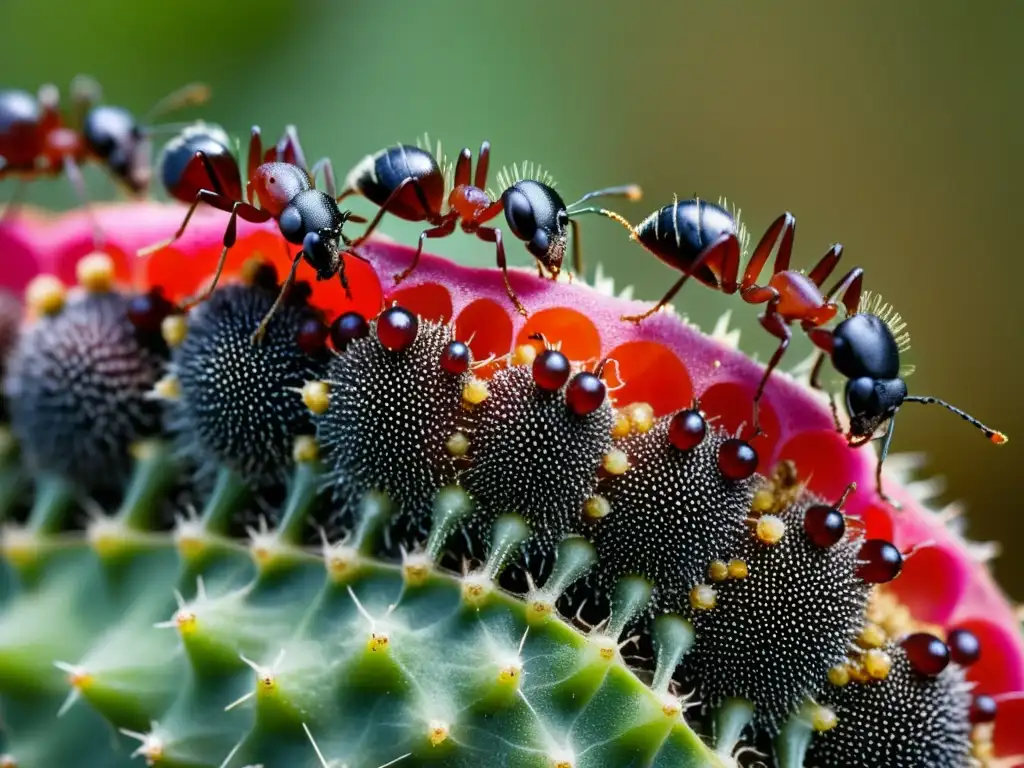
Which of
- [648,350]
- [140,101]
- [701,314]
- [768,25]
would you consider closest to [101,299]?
[648,350]

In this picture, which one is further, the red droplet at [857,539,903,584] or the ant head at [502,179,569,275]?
the ant head at [502,179,569,275]

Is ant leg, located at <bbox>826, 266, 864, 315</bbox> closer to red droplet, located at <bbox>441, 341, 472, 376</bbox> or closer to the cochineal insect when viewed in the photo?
the cochineal insect

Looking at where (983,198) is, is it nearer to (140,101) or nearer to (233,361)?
(140,101)

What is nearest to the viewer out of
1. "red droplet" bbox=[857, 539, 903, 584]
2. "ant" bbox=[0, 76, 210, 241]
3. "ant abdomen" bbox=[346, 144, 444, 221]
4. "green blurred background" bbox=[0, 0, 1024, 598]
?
"red droplet" bbox=[857, 539, 903, 584]

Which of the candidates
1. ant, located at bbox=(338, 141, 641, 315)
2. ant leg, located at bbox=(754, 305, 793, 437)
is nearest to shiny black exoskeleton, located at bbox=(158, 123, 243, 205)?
ant, located at bbox=(338, 141, 641, 315)

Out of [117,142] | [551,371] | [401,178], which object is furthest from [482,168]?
[117,142]

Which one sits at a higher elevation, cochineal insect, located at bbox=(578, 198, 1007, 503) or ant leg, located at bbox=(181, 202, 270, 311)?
cochineal insect, located at bbox=(578, 198, 1007, 503)
